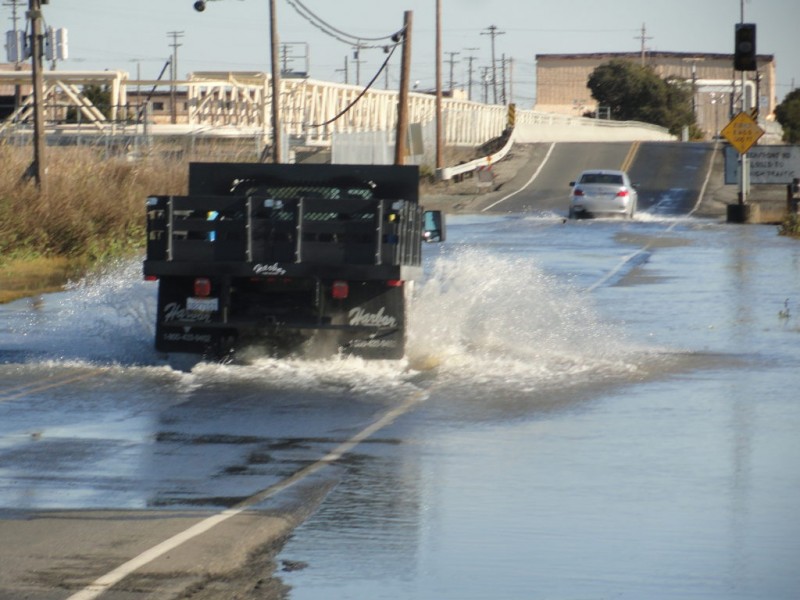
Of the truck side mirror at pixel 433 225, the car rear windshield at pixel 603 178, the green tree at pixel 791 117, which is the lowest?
the truck side mirror at pixel 433 225

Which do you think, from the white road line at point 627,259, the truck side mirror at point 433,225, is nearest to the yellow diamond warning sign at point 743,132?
the white road line at point 627,259

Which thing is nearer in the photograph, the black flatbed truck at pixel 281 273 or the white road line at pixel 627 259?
the black flatbed truck at pixel 281 273

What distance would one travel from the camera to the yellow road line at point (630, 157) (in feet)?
228

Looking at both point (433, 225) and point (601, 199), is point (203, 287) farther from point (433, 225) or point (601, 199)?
point (601, 199)

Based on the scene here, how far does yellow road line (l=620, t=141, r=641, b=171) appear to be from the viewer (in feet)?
228

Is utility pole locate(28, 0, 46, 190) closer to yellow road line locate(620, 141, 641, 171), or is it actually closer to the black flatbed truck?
the black flatbed truck

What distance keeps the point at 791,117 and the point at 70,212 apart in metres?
107

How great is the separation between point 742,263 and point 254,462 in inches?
822

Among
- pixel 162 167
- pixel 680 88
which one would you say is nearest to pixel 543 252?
pixel 162 167

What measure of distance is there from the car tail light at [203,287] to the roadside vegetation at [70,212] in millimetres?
11852

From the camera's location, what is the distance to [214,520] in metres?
8.09

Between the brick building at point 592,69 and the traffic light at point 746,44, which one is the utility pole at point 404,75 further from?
the brick building at point 592,69

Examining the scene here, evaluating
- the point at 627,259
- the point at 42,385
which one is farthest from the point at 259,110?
the point at 42,385

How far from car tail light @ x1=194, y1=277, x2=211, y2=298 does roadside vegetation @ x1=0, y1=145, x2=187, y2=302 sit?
11.9m
